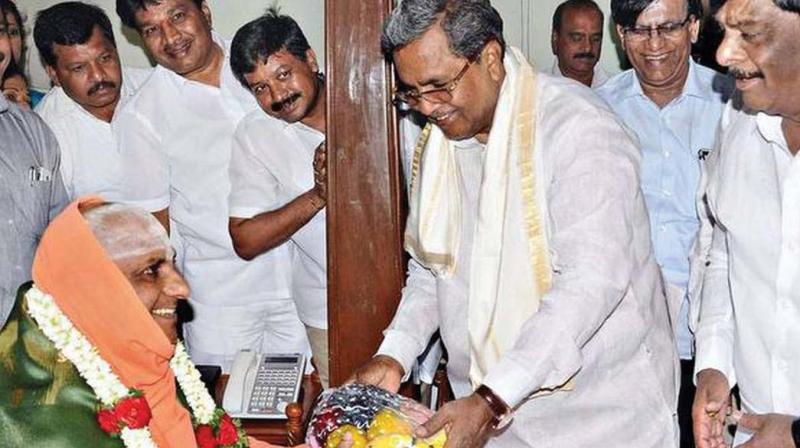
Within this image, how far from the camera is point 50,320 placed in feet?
7.03

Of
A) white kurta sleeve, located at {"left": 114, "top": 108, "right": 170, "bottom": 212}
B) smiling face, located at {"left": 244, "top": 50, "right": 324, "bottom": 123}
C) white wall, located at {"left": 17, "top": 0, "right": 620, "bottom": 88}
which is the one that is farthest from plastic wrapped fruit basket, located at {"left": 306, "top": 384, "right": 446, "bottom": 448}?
white kurta sleeve, located at {"left": 114, "top": 108, "right": 170, "bottom": 212}

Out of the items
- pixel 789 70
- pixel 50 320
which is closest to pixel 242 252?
pixel 50 320

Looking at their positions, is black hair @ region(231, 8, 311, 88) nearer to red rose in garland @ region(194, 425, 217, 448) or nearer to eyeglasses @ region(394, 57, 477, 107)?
eyeglasses @ region(394, 57, 477, 107)

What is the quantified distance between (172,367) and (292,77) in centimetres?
114

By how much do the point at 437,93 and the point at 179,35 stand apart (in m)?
1.47

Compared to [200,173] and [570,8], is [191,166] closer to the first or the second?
[200,173]

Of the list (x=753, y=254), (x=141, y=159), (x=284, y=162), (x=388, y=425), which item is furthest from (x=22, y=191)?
(x=753, y=254)

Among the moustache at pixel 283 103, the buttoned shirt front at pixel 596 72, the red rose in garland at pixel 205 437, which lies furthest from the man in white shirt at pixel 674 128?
the red rose in garland at pixel 205 437

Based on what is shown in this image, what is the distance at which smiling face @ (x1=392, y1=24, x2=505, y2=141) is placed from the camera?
7.39 feet

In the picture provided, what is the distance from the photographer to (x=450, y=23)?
7.38 feet

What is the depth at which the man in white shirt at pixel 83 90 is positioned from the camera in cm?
356

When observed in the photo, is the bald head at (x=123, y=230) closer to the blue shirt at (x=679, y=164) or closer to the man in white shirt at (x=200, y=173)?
the man in white shirt at (x=200, y=173)

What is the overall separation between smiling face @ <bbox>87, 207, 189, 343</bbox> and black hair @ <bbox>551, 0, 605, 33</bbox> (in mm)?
1927

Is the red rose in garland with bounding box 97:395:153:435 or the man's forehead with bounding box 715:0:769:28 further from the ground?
the man's forehead with bounding box 715:0:769:28
